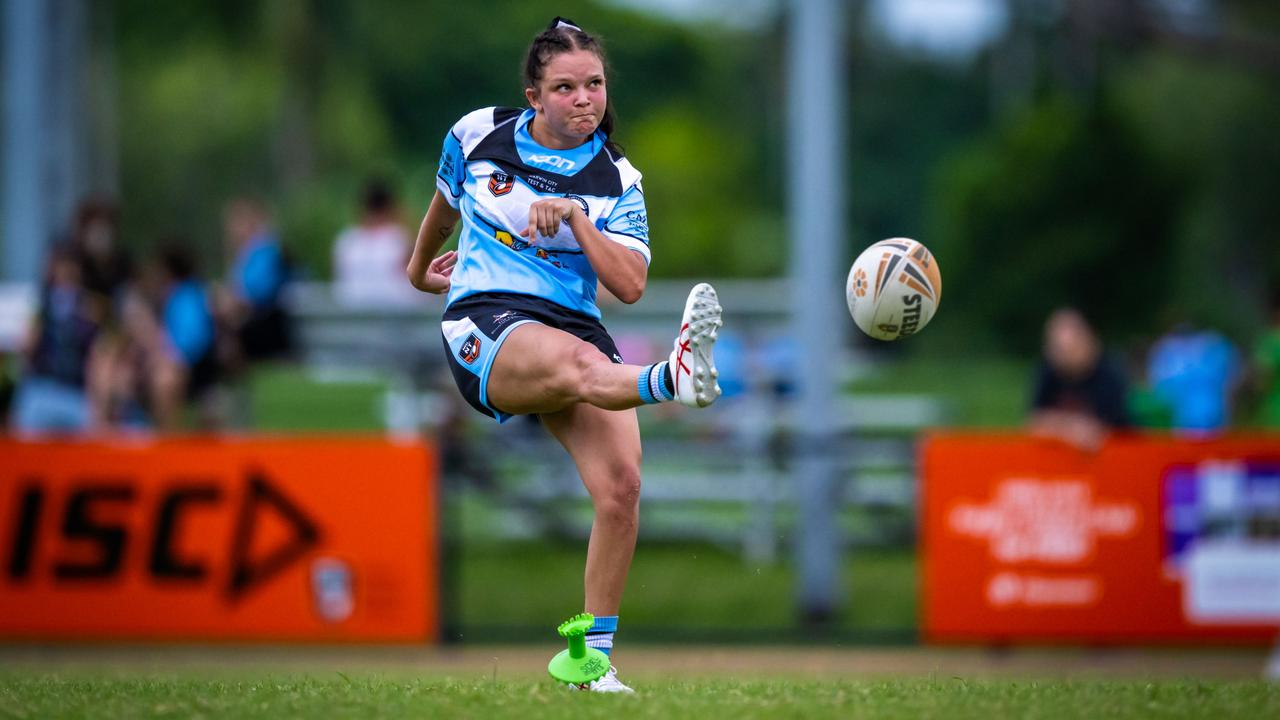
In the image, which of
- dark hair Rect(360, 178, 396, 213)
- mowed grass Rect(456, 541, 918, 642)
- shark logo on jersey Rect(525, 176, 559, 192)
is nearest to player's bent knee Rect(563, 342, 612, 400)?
shark logo on jersey Rect(525, 176, 559, 192)

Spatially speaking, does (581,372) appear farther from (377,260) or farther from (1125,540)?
(377,260)

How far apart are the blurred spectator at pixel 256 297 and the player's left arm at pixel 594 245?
844 centimetres

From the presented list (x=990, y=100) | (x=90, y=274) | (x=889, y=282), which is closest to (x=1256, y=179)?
(x=990, y=100)

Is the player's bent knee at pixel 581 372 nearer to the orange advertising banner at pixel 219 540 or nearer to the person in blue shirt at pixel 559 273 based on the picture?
the person in blue shirt at pixel 559 273

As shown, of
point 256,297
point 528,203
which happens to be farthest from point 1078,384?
point 528,203

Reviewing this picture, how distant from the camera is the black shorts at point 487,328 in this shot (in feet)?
21.3

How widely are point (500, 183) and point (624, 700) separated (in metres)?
2.02

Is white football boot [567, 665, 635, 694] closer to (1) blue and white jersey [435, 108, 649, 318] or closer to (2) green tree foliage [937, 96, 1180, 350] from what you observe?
(1) blue and white jersey [435, 108, 649, 318]

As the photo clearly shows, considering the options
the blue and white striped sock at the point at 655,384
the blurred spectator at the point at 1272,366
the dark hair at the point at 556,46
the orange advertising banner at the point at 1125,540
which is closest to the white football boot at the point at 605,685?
the blue and white striped sock at the point at 655,384

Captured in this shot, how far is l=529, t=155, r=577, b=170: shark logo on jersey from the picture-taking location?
657cm

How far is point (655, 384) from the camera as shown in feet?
20.1

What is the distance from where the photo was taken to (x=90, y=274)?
42.8ft

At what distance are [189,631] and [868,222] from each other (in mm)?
37301

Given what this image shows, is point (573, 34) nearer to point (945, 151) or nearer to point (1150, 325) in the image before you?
point (1150, 325)
